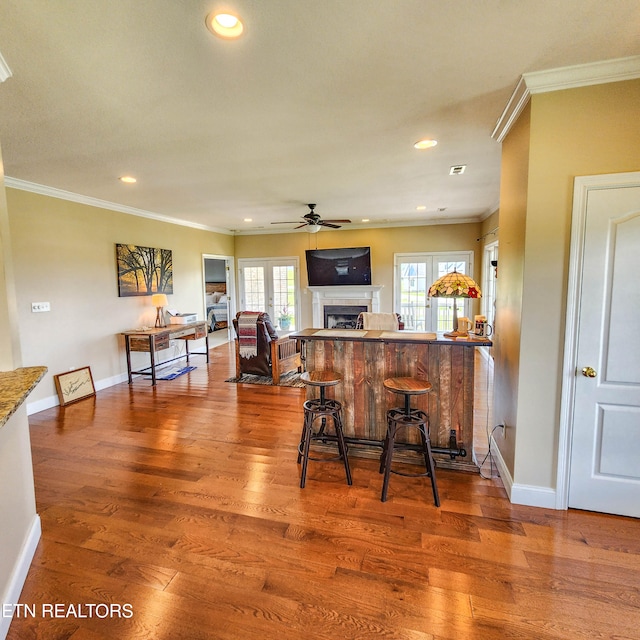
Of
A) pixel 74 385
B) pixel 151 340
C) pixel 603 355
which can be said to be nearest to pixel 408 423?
pixel 603 355

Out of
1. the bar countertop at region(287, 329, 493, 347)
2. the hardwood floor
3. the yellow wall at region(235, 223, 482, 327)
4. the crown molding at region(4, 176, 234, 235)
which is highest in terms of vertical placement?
the crown molding at region(4, 176, 234, 235)

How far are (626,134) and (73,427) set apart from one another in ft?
16.9

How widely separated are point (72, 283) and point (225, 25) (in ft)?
13.7

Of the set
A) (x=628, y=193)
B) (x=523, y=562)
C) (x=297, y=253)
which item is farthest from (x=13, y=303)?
(x=297, y=253)

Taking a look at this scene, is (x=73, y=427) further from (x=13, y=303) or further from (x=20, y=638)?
(x=20, y=638)

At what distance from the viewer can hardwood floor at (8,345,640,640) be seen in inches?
59.7

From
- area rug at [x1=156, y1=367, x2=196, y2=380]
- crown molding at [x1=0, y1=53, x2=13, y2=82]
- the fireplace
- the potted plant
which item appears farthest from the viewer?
the potted plant

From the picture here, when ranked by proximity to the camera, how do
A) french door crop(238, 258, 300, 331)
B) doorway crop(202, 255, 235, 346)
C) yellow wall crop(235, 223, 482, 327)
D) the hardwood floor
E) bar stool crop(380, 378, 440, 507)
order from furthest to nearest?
french door crop(238, 258, 300, 331), doorway crop(202, 255, 235, 346), yellow wall crop(235, 223, 482, 327), bar stool crop(380, 378, 440, 507), the hardwood floor

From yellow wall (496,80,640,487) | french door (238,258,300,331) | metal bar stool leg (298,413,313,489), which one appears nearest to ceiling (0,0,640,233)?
yellow wall (496,80,640,487)

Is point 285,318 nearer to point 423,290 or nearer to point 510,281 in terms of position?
point 423,290

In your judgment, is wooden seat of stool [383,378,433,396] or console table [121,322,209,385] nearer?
wooden seat of stool [383,378,433,396]

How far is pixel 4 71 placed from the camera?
1.82 meters

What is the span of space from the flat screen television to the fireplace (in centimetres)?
53

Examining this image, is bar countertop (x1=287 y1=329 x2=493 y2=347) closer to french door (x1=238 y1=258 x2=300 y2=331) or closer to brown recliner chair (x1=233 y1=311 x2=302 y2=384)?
brown recliner chair (x1=233 y1=311 x2=302 y2=384)
